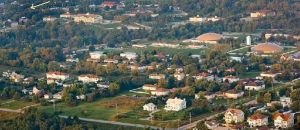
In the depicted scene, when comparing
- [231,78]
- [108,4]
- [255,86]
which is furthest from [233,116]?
[108,4]

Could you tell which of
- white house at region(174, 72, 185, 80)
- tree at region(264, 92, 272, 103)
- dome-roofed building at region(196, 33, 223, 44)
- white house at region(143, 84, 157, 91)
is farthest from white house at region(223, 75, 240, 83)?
dome-roofed building at region(196, 33, 223, 44)

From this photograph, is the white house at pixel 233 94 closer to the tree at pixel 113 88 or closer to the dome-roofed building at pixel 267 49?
the tree at pixel 113 88

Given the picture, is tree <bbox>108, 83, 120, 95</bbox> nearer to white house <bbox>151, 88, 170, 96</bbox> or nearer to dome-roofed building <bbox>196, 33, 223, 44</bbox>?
white house <bbox>151, 88, 170, 96</bbox>

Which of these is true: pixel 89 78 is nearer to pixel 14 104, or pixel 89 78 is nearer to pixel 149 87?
pixel 149 87

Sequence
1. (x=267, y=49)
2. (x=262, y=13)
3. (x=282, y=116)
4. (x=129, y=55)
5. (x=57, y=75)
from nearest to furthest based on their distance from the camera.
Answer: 1. (x=282, y=116)
2. (x=57, y=75)
3. (x=129, y=55)
4. (x=267, y=49)
5. (x=262, y=13)

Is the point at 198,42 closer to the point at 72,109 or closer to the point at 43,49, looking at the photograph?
the point at 43,49

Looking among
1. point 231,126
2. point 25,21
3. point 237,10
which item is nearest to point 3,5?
point 25,21

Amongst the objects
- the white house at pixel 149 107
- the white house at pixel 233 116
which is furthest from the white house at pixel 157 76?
the white house at pixel 233 116
